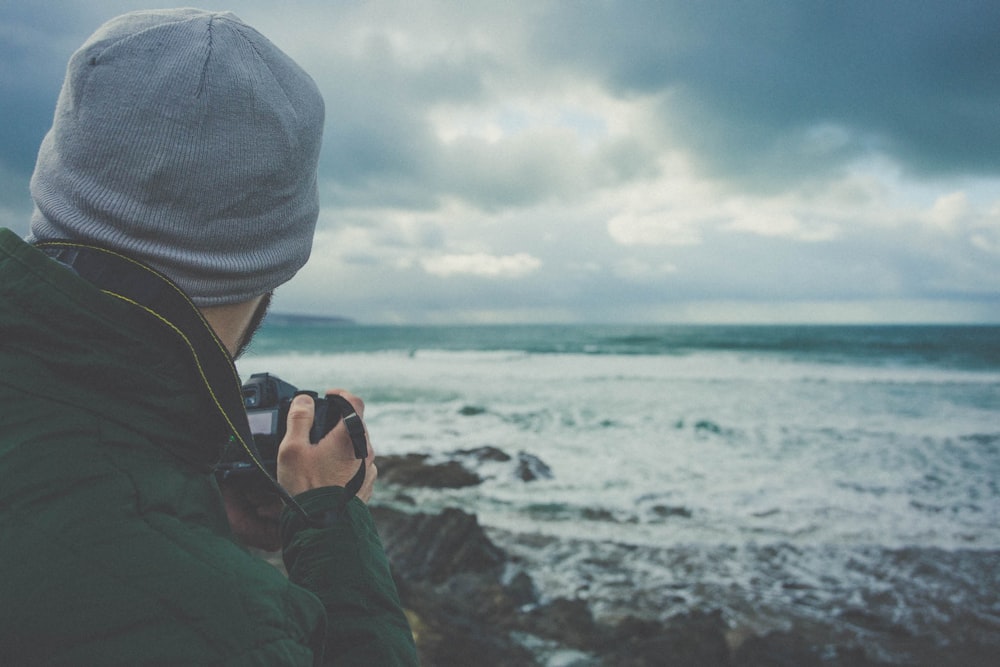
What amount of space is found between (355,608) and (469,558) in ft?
15.1

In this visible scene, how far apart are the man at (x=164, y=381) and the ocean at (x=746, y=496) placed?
2.26m

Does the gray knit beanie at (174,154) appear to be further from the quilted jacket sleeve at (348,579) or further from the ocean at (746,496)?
the ocean at (746,496)

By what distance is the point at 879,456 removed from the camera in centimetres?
998

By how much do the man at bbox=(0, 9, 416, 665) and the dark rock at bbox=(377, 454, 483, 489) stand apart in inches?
288

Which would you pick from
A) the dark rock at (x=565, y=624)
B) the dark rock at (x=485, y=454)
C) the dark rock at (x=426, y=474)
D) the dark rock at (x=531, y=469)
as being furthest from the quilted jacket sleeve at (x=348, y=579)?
the dark rock at (x=485, y=454)

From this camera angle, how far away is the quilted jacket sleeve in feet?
2.57

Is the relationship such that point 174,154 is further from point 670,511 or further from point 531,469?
point 531,469

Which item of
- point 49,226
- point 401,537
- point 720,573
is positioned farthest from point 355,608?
point 720,573

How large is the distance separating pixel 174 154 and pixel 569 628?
409 centimetres

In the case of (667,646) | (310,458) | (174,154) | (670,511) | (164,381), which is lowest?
(670,511)

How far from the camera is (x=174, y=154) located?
72 centimetres

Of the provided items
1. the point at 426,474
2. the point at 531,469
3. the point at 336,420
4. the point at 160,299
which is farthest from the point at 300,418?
the point at 531,469

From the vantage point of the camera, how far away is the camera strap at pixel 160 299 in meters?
0.65

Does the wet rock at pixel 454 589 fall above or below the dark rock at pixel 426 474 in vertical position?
Answer: above
